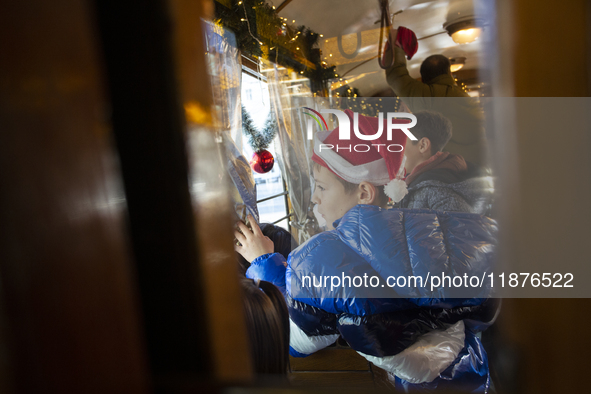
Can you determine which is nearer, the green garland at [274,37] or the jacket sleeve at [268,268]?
the green garland at [274,37]

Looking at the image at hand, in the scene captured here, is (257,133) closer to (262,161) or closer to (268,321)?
(262,161)

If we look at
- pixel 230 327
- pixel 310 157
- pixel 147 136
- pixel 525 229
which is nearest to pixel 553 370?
pixel 525 229

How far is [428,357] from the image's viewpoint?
1.23 m

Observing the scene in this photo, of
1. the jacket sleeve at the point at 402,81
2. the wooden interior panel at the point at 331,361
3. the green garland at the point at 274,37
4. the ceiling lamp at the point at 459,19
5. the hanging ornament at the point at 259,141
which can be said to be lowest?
the wooden interior panel at the point at 331,361

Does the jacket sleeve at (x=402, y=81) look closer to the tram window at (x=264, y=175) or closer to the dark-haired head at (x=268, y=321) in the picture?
the tram window at (x=264, y=175)

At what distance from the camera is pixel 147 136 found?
12.7 inches

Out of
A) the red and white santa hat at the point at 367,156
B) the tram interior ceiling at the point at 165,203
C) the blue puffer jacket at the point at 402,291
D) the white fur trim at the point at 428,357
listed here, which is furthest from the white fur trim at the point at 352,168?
the tram interior ceiling at the point at 165,203

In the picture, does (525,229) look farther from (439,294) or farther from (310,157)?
(310,157)

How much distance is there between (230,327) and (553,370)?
0.29 metres

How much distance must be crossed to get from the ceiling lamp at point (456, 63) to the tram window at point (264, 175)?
0.69 m

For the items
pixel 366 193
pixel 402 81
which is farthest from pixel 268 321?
pixel 402 81

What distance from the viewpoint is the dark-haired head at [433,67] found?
1.00m

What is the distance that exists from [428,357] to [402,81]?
949mm

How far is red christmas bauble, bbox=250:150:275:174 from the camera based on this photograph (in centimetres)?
145
